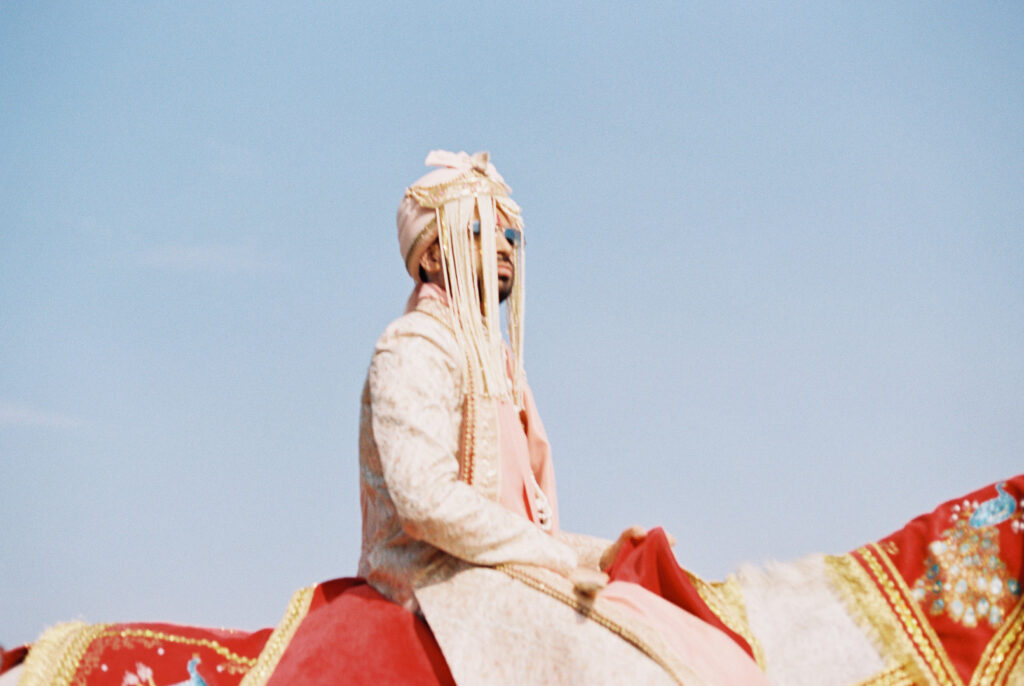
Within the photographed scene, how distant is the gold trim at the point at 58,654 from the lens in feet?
12.2

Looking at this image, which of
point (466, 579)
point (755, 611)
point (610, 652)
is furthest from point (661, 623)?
point (466, 579)

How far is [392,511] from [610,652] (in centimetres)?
110

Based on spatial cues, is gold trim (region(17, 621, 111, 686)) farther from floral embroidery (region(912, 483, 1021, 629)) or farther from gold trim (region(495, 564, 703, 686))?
floral embroidery (region(912, 483, 1021, 629))

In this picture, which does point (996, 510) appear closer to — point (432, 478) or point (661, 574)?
point (661, 574)

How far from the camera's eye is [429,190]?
4797mm

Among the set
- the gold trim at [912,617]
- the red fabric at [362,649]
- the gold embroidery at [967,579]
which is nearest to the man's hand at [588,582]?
the red fabric at [362,649]

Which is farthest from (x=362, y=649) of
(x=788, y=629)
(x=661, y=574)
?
(x=788, y=629)

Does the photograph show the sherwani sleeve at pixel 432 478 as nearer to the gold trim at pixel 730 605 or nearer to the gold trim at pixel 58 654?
the gold trim at pixel 730 605

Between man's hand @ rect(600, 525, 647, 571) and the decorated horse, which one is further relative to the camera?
man's hand @ rect(600, 525, 647, 571)

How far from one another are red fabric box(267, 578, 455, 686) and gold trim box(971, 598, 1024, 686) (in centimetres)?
170

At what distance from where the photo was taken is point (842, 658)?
11.8 feet

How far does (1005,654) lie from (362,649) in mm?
2069

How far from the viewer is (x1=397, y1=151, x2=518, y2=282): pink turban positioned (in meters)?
4.79

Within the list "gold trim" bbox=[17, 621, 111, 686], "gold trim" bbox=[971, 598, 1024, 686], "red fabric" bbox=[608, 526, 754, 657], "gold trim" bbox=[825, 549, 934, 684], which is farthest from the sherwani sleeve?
"gold trim" bbox=[971, 598, 1024, 686]
